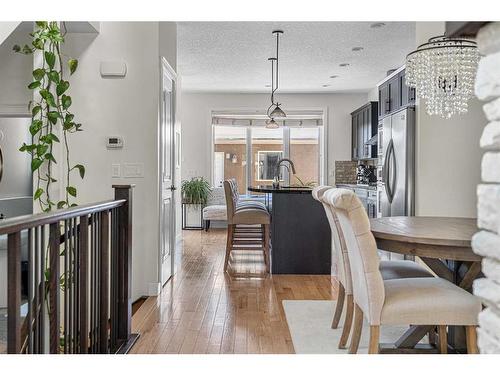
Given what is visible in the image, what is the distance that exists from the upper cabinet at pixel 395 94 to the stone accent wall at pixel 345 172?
2.76 meters

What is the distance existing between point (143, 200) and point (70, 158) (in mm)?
709

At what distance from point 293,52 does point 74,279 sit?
4.65 meters

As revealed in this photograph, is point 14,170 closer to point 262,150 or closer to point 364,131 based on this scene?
point 262,150

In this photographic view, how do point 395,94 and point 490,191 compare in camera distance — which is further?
point 395,94

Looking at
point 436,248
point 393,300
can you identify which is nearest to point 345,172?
point 436,248

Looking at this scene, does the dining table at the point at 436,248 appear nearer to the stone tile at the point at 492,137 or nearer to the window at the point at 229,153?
the stone tile at the point at 492,137

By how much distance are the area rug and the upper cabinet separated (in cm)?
260

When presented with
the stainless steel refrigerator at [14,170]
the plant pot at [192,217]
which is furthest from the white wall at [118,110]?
the plant pot at [192,217]

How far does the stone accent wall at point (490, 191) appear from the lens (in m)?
1.40

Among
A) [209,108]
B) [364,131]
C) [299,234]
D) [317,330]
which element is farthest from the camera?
[209,108]

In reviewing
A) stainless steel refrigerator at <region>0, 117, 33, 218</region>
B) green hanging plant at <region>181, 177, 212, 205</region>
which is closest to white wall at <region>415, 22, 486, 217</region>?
stainless steel refrigerator at <region>0, 117, 33, 218</region>

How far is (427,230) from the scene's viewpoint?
265 centimetres

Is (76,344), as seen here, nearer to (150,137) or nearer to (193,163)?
(150,137)

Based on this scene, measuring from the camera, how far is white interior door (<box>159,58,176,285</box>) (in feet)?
14.1
